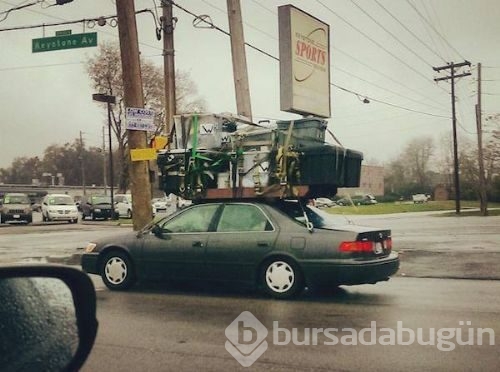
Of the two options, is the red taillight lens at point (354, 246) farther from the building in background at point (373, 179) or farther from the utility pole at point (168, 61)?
the building in background at point (373, 179)

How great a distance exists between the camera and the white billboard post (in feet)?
56.4

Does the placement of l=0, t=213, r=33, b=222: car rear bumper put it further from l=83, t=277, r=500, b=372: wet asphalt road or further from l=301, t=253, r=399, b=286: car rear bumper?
l=301, t=253, r=399, b=286: car rear bumper

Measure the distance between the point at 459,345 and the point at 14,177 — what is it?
410 ft

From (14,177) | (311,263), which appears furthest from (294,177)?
(14,177)

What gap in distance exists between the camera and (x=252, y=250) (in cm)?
752

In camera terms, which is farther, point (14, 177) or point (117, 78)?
point (14, 177)

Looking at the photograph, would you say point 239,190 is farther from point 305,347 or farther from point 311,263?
point 305,347

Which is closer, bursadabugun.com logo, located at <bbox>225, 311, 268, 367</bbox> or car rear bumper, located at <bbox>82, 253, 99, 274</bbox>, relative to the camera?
bursadabugun.com logo, located at <bbox>225, 311, 268, 367</bbox>

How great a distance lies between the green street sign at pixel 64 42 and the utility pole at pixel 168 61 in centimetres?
206

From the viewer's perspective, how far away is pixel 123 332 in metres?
5.70

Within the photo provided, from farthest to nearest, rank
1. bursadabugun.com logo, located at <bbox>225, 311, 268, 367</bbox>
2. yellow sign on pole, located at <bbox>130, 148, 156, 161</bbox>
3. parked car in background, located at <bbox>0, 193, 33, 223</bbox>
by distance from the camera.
→ 1. parked car in background, located at <bbox>0, 193, 33, 223</bbox>
2. yellow sign on pole, located at <bbox>130, 148, 156, 161</bbox>
3. bursadabugun.com logo, located at <bbox>225, 311, 268, 367</bbox>

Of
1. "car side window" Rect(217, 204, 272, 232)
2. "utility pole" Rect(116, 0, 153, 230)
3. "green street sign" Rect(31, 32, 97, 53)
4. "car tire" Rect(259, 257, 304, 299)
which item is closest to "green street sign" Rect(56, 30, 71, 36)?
"green street sign" Rect(31, 32, 97, 53)

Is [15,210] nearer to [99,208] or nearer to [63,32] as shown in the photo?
[99,208]

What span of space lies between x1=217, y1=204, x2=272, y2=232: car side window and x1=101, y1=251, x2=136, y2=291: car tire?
5.22 ft
